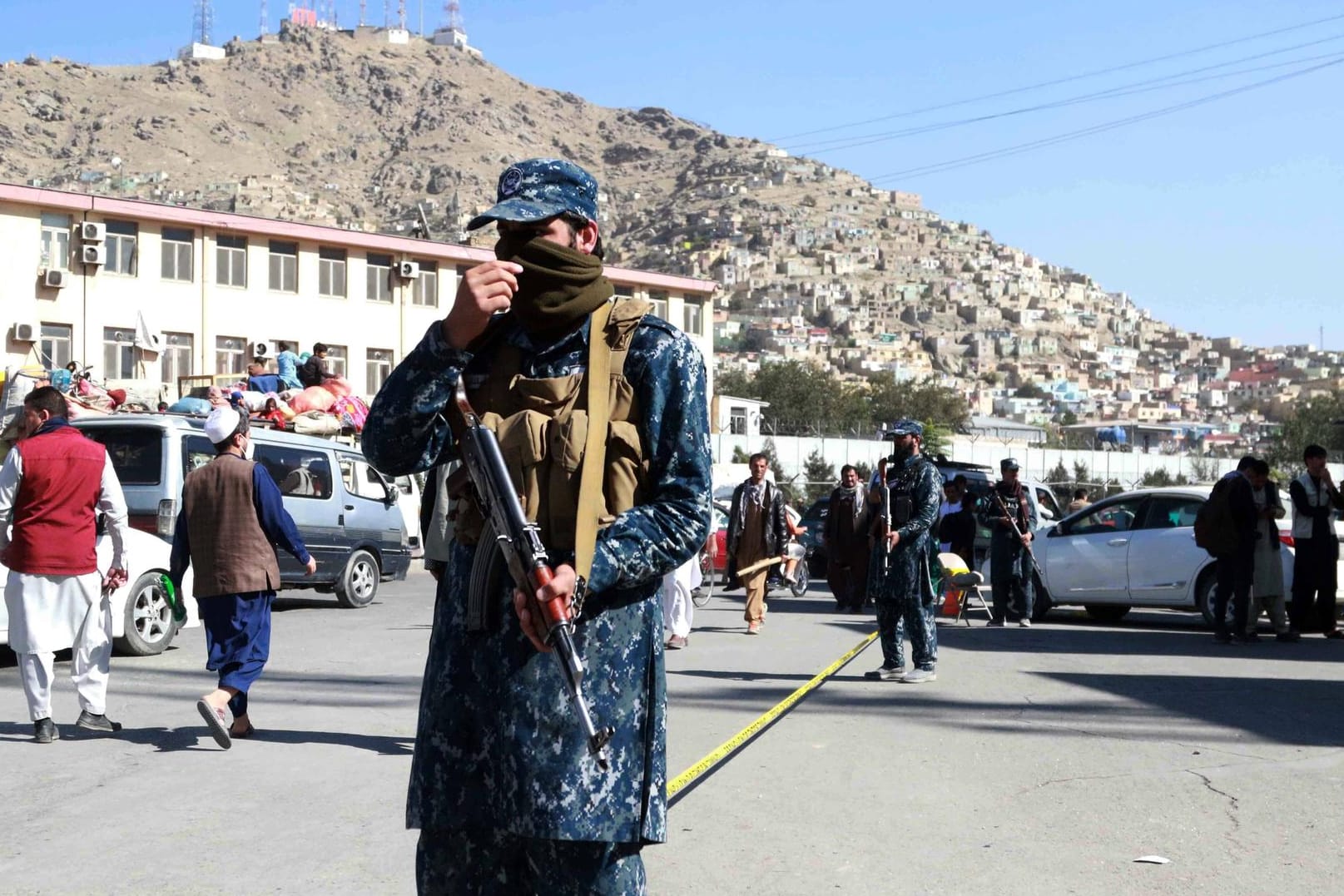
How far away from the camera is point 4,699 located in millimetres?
10570

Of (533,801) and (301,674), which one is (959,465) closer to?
(301,674)

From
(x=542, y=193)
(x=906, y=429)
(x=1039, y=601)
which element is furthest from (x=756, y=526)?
(x=542, y=193)

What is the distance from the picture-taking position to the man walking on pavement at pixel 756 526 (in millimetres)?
17578

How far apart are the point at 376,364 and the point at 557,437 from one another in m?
55.1

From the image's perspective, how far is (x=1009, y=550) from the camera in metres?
18.3

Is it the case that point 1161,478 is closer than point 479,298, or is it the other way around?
point 479,298

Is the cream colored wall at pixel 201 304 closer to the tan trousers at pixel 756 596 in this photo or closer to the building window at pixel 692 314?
the building window at pixel 692 314

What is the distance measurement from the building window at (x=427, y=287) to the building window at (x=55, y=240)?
12.7 meters

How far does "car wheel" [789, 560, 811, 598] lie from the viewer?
77.7 ft

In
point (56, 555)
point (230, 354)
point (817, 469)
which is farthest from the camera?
point (817, 469)

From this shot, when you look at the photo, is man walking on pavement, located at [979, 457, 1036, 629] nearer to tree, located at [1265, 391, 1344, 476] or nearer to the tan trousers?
the tan trousers

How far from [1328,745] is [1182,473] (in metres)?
77.9

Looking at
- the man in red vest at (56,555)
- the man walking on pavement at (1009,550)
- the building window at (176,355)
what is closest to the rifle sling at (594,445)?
the man in red vest at (56,555)

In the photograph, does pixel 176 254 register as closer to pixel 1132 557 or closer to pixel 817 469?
pixel 817 469
